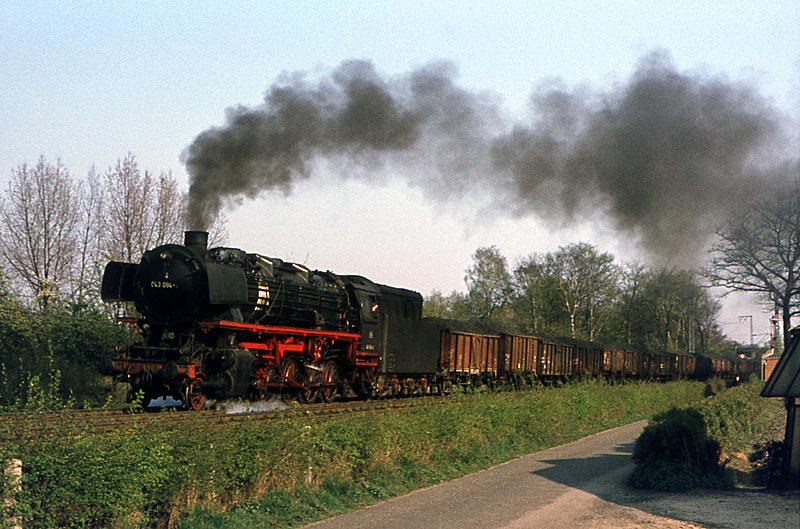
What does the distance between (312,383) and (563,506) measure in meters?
11.9

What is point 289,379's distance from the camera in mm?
20172

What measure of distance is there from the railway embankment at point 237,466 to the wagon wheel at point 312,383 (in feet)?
21.4

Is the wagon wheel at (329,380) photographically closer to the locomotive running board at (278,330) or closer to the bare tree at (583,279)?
the locomotive running board at (278,330)

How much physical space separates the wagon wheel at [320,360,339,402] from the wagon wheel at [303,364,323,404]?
0.60ft

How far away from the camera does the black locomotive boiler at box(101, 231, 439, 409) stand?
1720cm

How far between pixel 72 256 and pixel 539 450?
26335 millimetres

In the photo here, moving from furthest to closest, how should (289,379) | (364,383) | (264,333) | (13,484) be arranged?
(364,383) → (289,379) → (264,333) → (13,484)

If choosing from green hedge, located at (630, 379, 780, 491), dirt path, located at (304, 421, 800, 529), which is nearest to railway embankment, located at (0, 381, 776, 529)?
dirt path, located at (304, 421, 800, 529)

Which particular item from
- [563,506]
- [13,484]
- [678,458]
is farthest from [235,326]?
[678,458]

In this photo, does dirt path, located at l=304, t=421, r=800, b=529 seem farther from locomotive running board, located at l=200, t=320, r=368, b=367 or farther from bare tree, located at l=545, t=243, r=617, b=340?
bare tree, located at l=545, t=243, r=617, b=340

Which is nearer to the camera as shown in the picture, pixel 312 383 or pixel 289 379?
pixel 289 379

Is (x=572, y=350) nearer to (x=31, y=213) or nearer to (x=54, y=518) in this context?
(x=31, y=213)

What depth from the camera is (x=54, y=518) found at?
843cm

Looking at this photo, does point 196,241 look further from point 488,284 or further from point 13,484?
point 488,284
